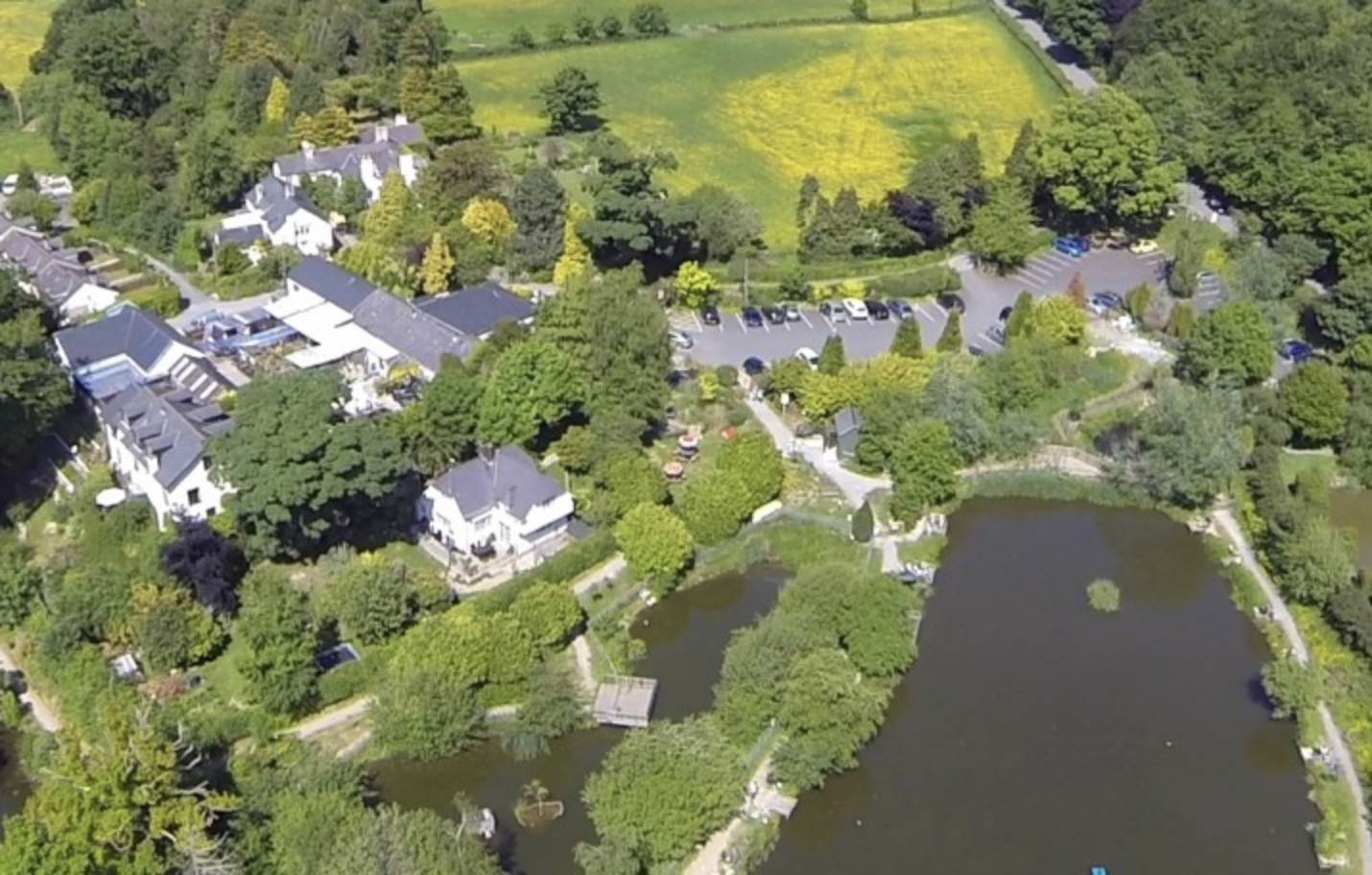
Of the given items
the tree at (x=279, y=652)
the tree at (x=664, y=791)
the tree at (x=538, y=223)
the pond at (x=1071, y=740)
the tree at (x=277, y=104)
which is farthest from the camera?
the tree at (x=277, y=104)

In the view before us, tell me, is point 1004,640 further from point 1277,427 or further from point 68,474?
point 68,474

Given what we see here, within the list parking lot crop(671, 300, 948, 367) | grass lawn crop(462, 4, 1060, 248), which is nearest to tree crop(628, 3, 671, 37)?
grass lawn crop(462, 4, 1060, 248)

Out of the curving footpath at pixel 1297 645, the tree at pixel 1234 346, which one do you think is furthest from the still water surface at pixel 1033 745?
the tree at pixel 1234 346

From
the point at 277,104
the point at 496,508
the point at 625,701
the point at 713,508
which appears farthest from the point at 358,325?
the point at 277,104

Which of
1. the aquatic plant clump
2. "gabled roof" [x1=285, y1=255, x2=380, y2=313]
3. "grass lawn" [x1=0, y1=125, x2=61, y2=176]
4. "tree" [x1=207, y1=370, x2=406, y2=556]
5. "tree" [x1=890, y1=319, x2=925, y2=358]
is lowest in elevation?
"grass lawn" [x1=0, y1=125, x2=61, y2=176]

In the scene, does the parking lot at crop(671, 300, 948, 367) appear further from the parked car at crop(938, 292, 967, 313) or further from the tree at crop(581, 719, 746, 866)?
the tree at crop(581, 719, 746, 866)

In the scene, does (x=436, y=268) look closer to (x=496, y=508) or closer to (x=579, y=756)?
(x=496, y=508)

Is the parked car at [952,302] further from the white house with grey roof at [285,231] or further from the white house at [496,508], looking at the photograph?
the white house with grey roof at [285,231]
